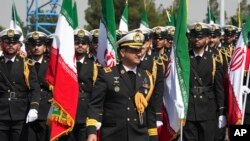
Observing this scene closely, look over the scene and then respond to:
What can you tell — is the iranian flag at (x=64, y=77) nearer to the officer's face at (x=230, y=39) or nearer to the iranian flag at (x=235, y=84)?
the iranian flag at (x=235, y=84)

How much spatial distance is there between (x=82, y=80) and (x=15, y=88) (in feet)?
3.23

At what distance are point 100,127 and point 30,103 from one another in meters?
2.98

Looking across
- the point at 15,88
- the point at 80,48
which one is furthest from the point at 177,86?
the point at 15,88

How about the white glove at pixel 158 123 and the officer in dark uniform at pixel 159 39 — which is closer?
the white glove at pixel 158 123

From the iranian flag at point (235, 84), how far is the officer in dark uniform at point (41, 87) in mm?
2810

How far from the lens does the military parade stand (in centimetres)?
811

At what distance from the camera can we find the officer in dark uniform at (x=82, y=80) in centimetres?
1098

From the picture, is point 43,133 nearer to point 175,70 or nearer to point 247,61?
point 175,70

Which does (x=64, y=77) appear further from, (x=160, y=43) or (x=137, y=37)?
(x=160, y=43)

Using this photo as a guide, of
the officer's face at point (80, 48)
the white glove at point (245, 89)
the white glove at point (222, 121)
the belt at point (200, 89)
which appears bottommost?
the white glove at point (222, 121)

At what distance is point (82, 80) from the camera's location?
1099cm

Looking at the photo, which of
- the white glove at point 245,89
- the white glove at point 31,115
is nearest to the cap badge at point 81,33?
the white glove at point 31,115

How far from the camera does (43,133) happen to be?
11.7 metres

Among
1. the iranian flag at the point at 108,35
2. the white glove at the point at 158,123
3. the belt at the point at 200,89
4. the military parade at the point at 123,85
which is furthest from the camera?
the iranian flag at the point at 108,35
